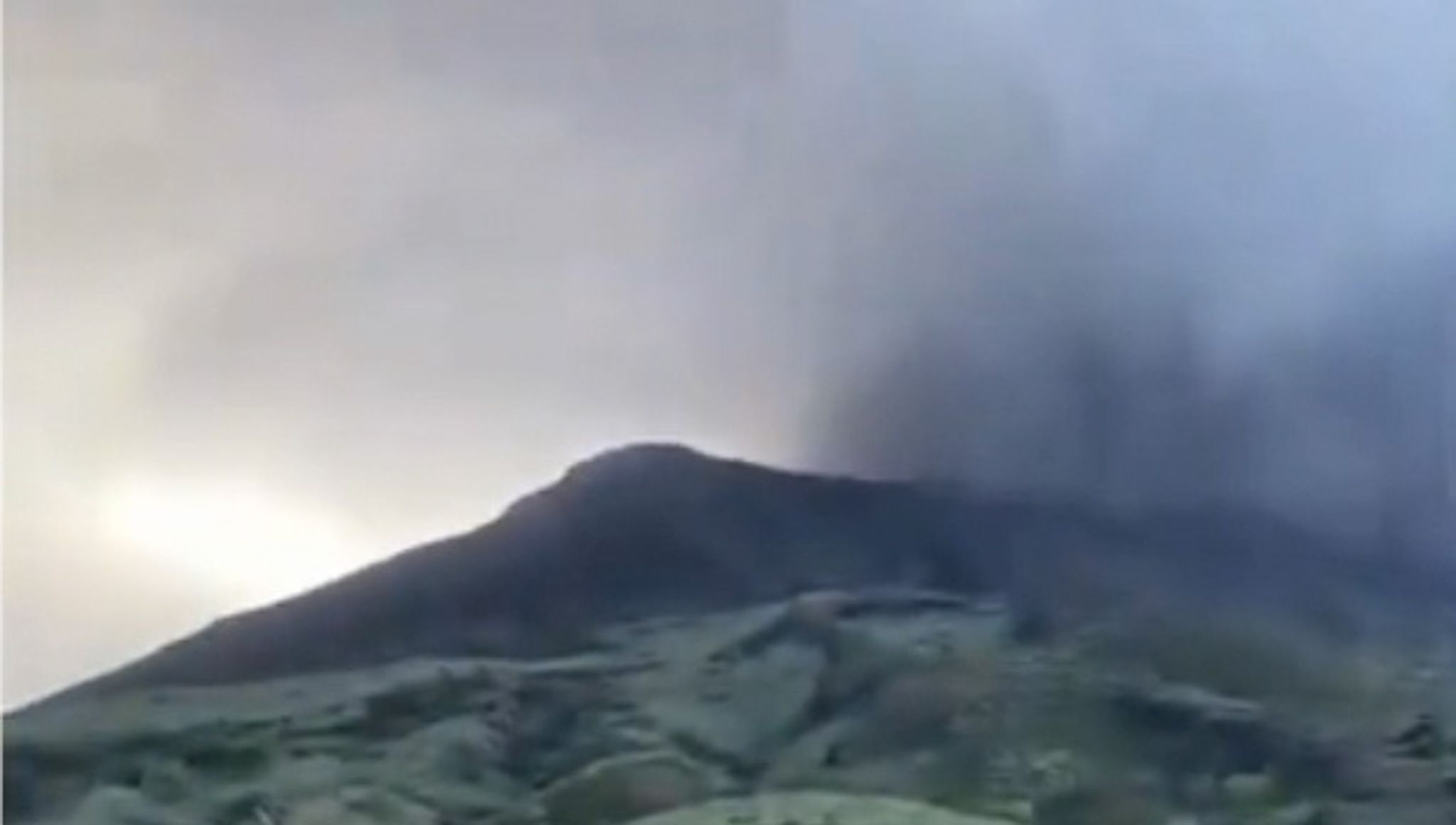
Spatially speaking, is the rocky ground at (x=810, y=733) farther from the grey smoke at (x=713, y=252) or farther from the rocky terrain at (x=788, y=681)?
the grey smoke at (x=713, y=252)

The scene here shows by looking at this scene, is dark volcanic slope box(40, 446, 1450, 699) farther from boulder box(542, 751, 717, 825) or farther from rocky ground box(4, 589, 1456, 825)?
boulder box(542, 751, 717, 825)

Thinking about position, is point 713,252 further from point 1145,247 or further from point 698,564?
point 1145,247

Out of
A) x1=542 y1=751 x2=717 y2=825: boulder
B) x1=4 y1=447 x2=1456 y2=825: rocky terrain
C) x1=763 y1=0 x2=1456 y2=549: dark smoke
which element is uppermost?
x1=763 y1=0 x2=1456 y2=549: dark smoke

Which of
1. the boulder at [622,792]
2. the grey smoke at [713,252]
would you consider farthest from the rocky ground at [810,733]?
the grey smoke at [713,252]

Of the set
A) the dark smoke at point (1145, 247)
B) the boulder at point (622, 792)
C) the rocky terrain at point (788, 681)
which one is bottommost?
the boulder at point (622, 792)

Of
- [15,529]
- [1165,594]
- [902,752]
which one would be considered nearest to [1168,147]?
[1165,594]

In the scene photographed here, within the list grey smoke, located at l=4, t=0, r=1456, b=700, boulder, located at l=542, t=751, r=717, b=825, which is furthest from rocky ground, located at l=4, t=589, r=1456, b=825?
grey smoke, located at l=4, t=0, r=1456, b=700
